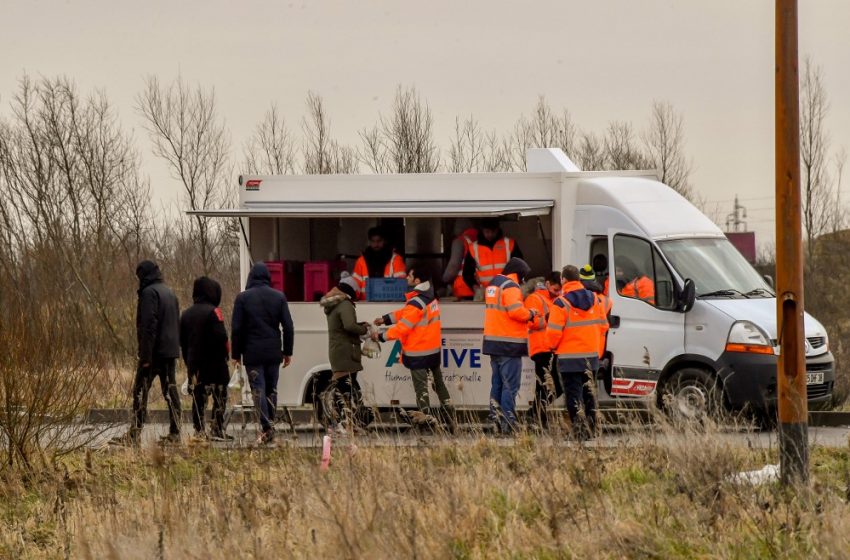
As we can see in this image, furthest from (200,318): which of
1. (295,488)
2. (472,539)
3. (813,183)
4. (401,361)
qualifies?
(813,183)

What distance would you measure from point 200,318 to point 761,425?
5739mm

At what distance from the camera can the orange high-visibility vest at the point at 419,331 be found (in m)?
14.4

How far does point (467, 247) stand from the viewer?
616 inches

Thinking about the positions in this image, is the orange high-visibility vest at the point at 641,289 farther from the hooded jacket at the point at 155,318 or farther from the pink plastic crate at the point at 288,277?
the hooded jacket at the point at 155,318

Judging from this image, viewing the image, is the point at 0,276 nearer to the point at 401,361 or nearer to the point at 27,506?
the point at 27,506

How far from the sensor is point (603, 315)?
533 inches

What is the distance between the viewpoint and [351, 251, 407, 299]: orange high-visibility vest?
15.5 m

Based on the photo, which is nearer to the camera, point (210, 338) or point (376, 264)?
point (210, 338)

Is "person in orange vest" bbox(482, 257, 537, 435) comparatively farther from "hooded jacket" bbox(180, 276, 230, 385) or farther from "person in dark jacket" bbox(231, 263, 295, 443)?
"hooded jacket" bbox(180, 276, 230, 385)

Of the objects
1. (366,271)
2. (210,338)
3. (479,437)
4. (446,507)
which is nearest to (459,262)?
(366,271)

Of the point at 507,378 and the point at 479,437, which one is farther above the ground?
the point at 507,378

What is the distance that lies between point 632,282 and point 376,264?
288 centimetres

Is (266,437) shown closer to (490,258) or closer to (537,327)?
(537,327)

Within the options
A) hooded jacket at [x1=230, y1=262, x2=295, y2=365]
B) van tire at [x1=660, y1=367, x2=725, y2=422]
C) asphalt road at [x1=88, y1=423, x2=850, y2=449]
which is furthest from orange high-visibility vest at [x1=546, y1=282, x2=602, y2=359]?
hooded jacket at [x1=230, y1=262, x2=295, y2=365]
